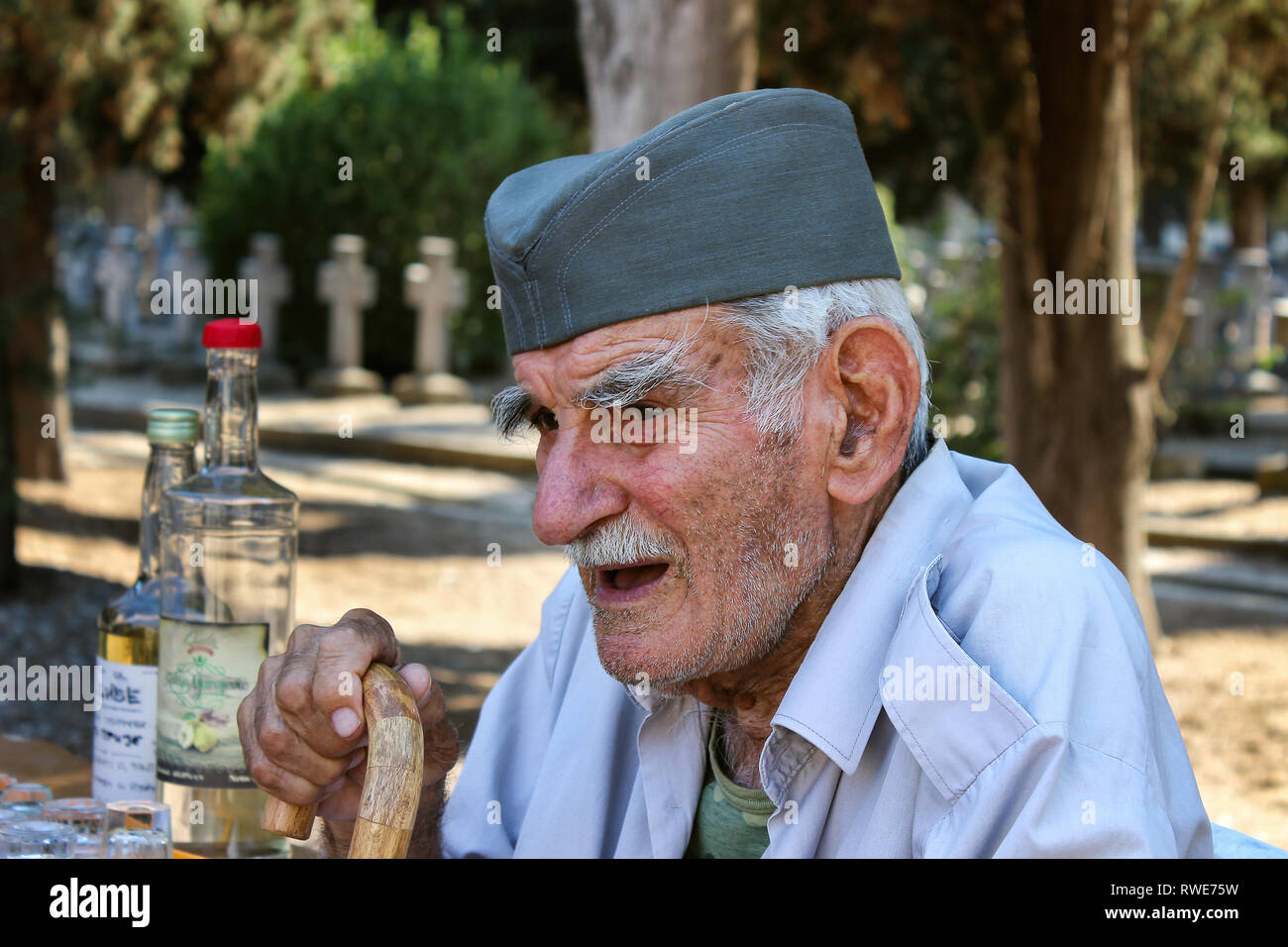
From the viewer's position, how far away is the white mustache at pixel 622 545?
170 cm

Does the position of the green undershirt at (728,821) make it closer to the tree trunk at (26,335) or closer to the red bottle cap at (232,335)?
the red bottle cap at (232,335)

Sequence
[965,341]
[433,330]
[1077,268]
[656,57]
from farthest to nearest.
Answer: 1. [433,330]
2. [965,341]
3. [1077,268]
4. [656,57]

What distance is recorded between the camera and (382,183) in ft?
55.7

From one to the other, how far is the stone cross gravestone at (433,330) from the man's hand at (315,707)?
13120 millimetres

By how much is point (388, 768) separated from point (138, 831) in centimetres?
32

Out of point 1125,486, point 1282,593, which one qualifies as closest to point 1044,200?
point 1125,486

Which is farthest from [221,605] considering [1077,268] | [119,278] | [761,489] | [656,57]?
[119,278]

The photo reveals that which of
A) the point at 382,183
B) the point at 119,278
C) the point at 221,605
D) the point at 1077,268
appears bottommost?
the point at 221,605

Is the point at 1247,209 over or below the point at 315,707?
over

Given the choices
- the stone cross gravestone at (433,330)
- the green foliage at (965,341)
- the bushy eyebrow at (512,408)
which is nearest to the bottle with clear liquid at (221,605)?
the bushy eyebrow at (512,408)

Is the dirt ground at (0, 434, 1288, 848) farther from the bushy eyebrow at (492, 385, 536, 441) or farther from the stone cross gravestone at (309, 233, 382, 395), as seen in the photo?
the bushy eyebrow at (492, 385, 536, 441)

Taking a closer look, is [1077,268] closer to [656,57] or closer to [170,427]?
[656,57]

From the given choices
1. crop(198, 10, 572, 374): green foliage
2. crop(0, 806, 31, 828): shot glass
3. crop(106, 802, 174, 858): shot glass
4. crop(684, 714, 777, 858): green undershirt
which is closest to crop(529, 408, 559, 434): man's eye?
crop(684, 714, 777, 858): green undershirt
